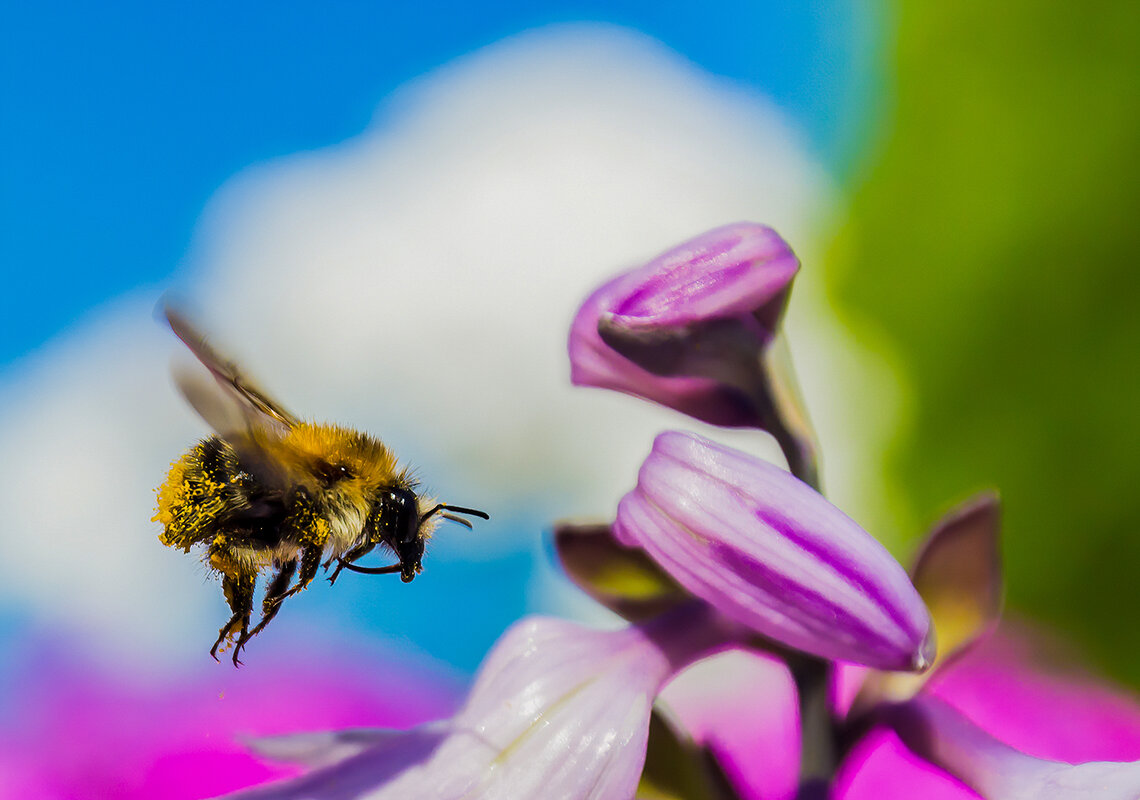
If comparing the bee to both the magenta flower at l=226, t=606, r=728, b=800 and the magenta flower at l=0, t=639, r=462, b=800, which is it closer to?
the magenta flower at l=226, t=606, r=728, b=800

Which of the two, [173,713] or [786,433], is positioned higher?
[786,433]

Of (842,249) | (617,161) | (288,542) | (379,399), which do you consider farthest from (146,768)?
(617,161)

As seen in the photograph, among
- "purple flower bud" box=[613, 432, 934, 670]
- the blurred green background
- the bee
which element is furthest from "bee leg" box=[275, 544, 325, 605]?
the blurred green background

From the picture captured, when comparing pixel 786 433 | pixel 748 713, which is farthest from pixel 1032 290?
pixel 786 433

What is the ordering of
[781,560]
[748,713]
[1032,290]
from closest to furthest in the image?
[781,560] < [748,713] < [1032,290]

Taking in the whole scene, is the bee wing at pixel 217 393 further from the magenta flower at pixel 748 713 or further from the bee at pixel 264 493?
the magenta flower at pixel 748 713

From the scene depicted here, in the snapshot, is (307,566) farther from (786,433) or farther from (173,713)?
(173,713)

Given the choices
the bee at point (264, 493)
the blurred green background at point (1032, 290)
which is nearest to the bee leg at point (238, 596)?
the bee at point (264, 493)
